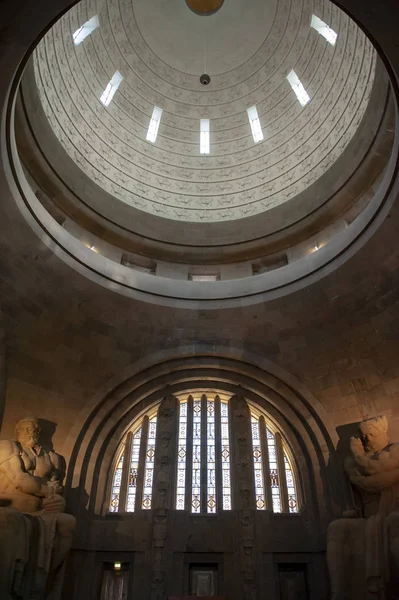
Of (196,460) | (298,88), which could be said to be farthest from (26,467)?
(298,88)

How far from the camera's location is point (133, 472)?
1051 centimetres

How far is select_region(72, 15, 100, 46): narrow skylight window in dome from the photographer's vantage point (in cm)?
1226

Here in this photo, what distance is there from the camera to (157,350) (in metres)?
11.0

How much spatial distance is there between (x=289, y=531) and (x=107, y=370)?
554cm

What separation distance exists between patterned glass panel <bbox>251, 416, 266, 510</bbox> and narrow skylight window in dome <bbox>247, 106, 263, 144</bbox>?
9052 mm

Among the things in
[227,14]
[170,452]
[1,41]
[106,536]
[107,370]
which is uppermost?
[227,14]

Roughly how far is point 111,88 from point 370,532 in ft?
45.0

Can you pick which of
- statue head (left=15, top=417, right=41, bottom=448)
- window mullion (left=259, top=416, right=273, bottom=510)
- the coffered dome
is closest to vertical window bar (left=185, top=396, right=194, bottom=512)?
window mullion (left=259, top=416, right=273, bottom=510)

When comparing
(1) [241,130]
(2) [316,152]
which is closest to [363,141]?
(2) [316,152]

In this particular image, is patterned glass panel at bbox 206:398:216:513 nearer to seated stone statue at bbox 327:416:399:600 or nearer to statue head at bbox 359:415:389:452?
seated stone statue at bbox 327:416:399:600

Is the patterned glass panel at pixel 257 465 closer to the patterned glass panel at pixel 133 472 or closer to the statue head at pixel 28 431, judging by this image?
the patterned glass panel at pixel 133 472

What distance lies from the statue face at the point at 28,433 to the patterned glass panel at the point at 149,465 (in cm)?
287

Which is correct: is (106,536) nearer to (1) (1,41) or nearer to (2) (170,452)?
(2) (170,452)

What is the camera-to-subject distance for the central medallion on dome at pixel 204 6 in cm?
1435
